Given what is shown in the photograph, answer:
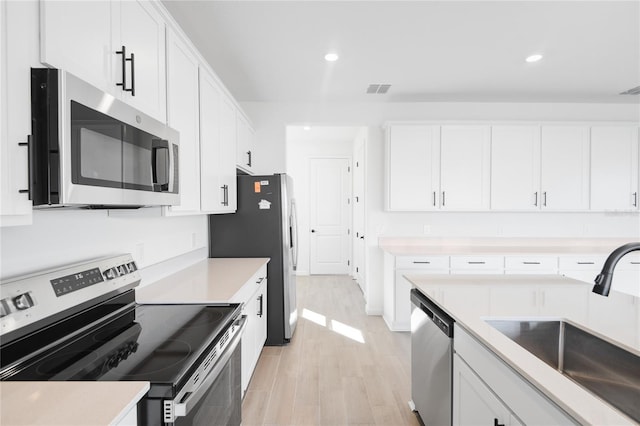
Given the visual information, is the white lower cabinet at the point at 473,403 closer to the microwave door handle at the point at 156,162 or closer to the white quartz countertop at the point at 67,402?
the white quartz countertop at the point at 67,402

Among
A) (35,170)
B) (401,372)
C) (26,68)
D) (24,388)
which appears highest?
(26,68)

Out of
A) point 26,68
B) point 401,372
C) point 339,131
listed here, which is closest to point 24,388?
point 26,68

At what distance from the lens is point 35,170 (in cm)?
92

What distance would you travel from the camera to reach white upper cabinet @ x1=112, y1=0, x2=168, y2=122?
1340mm

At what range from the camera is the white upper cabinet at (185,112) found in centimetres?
182

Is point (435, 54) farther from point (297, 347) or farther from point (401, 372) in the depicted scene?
point (297, 347)

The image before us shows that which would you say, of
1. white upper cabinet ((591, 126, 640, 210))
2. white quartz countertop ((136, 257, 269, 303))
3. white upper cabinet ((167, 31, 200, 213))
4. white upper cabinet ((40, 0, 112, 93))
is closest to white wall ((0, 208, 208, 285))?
white quartz countertop ((136, 257, 269, 303))

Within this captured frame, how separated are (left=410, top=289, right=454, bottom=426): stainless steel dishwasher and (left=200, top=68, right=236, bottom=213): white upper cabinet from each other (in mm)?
1564

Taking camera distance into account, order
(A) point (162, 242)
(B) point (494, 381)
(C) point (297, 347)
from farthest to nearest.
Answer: (C) point (297, 347)
(A) point (162, 242)
(B) point (494, 381)

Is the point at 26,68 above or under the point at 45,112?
above

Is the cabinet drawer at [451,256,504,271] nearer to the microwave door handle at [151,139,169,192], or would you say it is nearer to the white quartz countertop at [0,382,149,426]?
the microwave door handle at [151,139,169,192]

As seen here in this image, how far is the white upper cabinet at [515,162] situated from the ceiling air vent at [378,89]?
1341 mm

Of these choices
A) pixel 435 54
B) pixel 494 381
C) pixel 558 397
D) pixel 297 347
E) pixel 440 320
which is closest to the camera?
pixel 558 397

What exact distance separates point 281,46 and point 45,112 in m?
2.13
